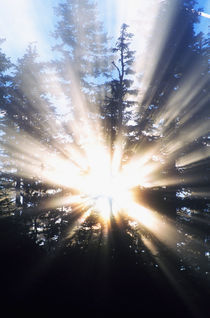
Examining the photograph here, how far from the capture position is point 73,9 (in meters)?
16.0

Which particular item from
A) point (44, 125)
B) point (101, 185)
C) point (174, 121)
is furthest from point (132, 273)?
point (44, 125)

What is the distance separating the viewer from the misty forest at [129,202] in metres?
5.82

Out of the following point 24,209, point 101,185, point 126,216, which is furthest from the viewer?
point 101,185

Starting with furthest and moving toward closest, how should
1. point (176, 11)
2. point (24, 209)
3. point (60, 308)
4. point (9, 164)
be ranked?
point (9, 164) → point (176, 11) → point (24, 209) → point (60, 308)

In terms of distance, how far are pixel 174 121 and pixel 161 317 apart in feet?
28.7

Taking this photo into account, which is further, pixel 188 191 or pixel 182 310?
pixel 188 191

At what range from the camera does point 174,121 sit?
9.92 m

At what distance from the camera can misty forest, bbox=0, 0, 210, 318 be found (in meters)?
5.82

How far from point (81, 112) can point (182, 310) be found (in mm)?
12856

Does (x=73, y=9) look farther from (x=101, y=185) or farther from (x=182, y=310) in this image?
(x=182, y=310)

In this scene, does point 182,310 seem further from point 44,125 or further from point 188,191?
point 44,125

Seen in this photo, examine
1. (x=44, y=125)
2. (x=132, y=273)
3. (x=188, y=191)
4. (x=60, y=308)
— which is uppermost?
(x=44, y=125)

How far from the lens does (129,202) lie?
7.98m

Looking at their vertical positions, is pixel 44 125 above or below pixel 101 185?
above
